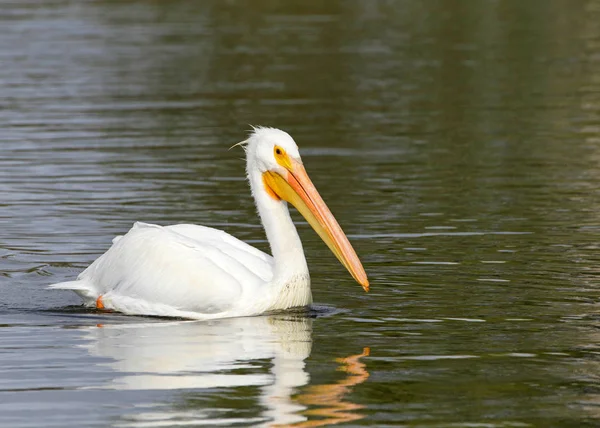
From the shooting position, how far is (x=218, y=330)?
27.2 feet

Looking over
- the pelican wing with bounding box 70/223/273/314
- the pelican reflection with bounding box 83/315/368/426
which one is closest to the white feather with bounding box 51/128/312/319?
the pelican wing with bounding box 70/223/273/314

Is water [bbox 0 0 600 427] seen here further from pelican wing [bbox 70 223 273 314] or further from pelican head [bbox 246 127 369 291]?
pelican head [bbox 246 127 369 291]

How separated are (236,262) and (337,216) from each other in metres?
3.28

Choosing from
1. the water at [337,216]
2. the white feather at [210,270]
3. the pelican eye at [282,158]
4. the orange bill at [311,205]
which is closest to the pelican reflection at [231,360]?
the water at [337,216]

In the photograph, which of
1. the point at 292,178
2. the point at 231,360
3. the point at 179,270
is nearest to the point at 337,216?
the point at 292,178

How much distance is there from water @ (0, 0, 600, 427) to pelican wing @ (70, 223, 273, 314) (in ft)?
0.58

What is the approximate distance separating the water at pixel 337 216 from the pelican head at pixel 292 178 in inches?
20.1

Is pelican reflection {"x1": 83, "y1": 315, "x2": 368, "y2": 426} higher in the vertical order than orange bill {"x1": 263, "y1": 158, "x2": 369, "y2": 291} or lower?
lower

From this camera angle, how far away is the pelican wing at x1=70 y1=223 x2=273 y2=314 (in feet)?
28.2

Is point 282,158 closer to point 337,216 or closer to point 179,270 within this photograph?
point 179,270

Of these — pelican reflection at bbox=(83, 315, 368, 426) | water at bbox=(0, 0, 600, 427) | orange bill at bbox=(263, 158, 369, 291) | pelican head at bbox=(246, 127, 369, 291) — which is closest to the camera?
pelican reflection at bbox=(83, 315, 368, 426)

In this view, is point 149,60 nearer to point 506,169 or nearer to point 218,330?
point 506,169

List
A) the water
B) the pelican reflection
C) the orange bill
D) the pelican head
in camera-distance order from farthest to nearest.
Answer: the pelican head < the orange bill < the water < the pelican reflection

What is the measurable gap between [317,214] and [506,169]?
230 inches
